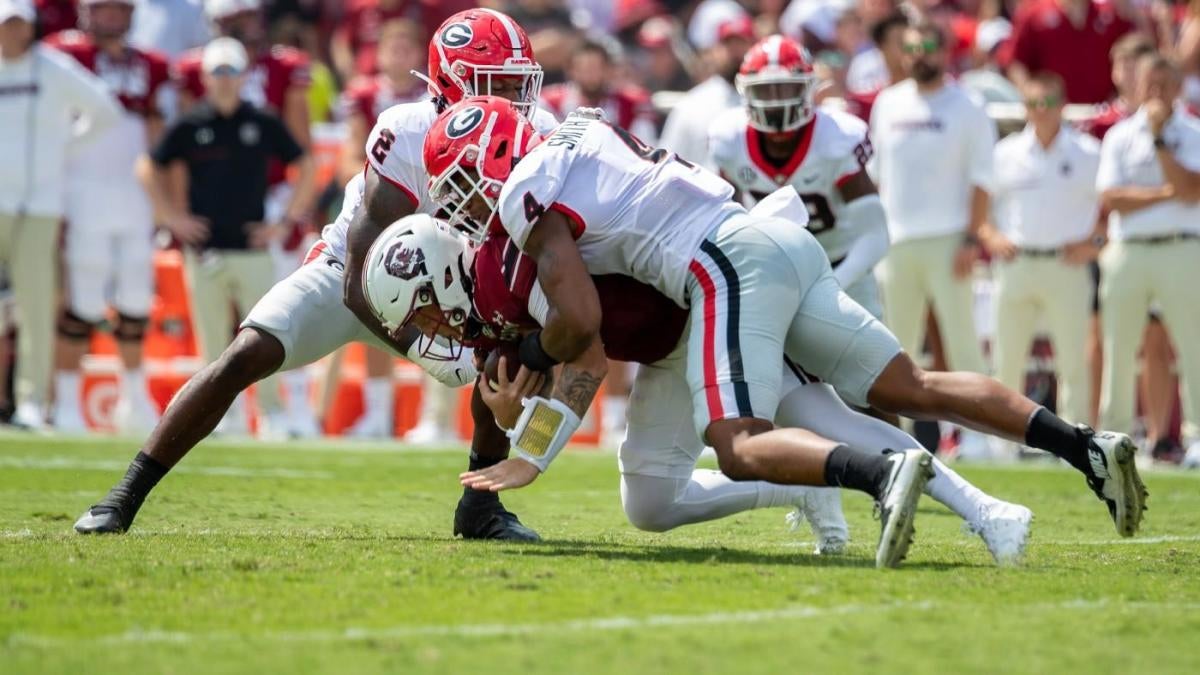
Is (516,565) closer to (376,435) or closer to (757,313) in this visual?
(757,313)

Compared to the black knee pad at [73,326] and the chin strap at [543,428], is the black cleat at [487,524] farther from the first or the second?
the black knee pad at [73,326]

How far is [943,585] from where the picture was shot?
469 centimetres

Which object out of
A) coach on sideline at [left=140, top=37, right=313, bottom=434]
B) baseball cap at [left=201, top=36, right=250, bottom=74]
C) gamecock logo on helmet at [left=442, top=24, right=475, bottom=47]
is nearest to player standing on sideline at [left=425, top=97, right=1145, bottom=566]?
gamecock logo on helmet at [left=442, top=24, right=475, bottom=47]

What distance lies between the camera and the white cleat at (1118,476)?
5059 millimetres

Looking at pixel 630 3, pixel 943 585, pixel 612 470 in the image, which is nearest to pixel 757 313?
pixel 943 585

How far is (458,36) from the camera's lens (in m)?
6.22

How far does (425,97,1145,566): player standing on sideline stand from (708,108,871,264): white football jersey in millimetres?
1994

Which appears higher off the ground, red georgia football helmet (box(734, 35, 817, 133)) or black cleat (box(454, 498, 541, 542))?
red georgia football helmet (box(734, 35, 817, 133))

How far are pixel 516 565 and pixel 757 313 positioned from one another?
99cm

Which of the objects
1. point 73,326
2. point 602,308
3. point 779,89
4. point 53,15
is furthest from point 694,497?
point 53,15

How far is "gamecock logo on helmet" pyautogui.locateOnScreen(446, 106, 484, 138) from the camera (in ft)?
17.3

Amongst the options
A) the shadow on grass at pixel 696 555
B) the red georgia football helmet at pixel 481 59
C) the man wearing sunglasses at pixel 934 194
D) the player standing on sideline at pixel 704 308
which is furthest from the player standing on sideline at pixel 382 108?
the player standing on sideline at pixel 704 308

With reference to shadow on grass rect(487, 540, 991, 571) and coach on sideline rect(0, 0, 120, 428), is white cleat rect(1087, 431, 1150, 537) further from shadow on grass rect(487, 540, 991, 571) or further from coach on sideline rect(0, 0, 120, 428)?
coach on sideline rect(0, 0, 120, 428)

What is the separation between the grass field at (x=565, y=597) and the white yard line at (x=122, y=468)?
1434mm
